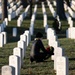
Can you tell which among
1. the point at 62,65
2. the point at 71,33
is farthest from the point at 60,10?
the point at 62,65

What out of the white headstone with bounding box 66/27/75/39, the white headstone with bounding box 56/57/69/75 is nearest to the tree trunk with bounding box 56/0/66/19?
the white headstone with bounding box 66/27/75/39

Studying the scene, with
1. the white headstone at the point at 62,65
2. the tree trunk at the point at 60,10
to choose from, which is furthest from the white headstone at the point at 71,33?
the tree trunk at the point at 60,10

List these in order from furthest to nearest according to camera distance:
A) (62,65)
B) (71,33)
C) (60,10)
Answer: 1. (60,10)
2. (71,33)
3. (62,65)

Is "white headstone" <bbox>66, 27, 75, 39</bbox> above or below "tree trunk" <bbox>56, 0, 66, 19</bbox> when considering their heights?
below

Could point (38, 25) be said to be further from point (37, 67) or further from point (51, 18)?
point (37, 67)

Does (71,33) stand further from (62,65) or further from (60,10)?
(60,10)

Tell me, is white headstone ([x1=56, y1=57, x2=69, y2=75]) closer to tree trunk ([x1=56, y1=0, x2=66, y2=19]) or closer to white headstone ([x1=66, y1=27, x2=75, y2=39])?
white headstone ([x1=66, y1=27, x2=75, y2=39])

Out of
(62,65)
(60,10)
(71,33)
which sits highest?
(60,10)

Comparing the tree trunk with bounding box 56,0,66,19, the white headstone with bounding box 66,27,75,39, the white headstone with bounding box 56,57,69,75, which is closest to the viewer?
the white headstone with bounding box 56,57,69,75

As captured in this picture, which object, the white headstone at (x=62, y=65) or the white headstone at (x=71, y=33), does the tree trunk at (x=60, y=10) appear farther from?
the white headstone at (x=62, y=65)

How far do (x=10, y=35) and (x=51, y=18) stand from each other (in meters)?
8.55

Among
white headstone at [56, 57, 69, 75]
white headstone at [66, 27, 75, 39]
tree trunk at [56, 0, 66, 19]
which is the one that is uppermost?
tree trunk at [56, 0, 66, 19]

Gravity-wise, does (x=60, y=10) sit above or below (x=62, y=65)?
above

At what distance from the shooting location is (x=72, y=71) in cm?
1427
